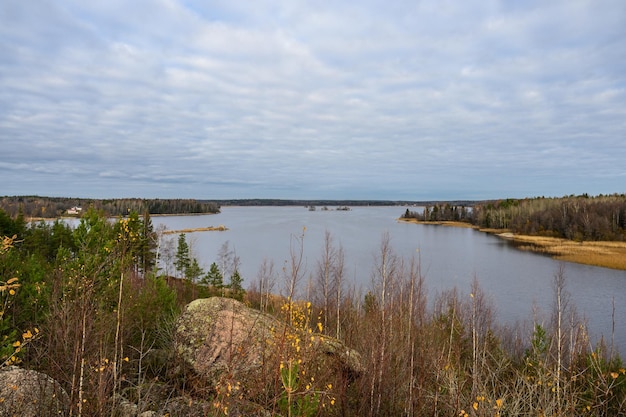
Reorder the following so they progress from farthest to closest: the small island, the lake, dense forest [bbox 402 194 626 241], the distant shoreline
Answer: dense forest [bbox 402 194 626 241]
the small island
the distant shoreline
the lake

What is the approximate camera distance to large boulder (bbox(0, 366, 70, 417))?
13.4 ft

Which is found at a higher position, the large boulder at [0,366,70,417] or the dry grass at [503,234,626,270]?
the large boulder at [0,366,70,417]

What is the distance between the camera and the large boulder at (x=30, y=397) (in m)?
4.09

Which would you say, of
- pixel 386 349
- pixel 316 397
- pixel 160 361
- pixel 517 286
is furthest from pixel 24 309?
pixel 517 286

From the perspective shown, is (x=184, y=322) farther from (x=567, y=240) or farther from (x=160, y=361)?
(x=567, y=240)

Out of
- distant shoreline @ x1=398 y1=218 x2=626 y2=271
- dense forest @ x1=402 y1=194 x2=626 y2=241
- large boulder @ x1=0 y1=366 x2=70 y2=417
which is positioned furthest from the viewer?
dense forest @ x1=402 y1=194 x2=626 y2=241

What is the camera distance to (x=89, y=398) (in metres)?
4.22

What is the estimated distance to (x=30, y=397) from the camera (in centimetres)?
445

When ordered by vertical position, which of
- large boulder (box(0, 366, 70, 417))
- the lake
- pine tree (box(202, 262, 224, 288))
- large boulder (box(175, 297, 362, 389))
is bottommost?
the lake

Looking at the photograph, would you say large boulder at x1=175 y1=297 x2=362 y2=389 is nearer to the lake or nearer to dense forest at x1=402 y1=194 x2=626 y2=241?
the lake

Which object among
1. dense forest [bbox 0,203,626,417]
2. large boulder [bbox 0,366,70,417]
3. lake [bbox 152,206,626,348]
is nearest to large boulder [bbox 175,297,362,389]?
dense forest [bbox 0,203,626,417]

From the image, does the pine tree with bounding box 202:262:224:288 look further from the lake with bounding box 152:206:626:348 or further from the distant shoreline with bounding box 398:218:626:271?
the distant shoreline with bounding box 398:218:626:271

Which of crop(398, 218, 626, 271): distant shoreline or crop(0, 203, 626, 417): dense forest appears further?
crop(398, 218, 626, 271): distant shoreline

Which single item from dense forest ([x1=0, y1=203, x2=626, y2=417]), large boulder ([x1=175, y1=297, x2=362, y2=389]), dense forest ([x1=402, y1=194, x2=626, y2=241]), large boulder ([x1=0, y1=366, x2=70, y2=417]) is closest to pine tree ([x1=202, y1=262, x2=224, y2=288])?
dense forest ([x1=0, y1=203, x2=626, y2=417])
